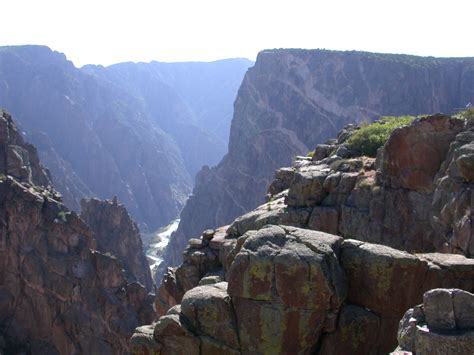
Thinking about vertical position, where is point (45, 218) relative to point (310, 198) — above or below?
below

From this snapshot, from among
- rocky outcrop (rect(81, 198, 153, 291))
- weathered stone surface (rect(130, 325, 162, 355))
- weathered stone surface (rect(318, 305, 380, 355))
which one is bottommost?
rocky outcrop (rect(81, 198, 153, 291))

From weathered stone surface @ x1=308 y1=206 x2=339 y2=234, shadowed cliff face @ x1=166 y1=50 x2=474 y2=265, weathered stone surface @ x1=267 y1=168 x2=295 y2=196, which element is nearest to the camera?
weathered stone surface @ x1=308 y1=206 x2=339 y2=234

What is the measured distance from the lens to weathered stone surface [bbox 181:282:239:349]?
42.0 feet

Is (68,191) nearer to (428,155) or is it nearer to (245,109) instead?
(245,109)

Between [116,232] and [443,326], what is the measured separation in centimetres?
8181

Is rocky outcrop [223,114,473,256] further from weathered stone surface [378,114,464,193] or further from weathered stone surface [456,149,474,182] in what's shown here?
weathered stone surface [456,149,474,182]

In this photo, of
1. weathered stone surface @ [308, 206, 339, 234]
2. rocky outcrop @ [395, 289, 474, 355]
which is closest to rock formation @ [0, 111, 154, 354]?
weathered stone surface @ [308, 206, 339, 234]

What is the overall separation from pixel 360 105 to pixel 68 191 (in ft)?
279

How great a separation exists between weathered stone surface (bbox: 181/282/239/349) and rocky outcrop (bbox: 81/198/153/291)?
74118 mm

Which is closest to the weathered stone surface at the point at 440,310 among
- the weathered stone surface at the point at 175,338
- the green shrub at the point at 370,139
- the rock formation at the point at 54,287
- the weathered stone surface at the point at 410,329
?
the weathered stone surface at the point at 410,329

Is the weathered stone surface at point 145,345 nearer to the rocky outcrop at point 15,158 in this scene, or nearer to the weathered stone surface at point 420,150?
the weathered stone surface at point 420,150

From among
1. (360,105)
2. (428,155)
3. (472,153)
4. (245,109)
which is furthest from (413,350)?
(245,109)

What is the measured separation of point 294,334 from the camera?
12430 mm

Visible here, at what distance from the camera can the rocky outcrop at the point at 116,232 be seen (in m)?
86.8
